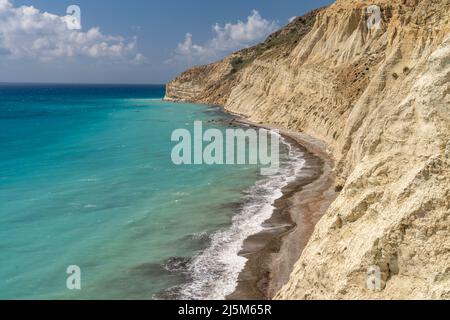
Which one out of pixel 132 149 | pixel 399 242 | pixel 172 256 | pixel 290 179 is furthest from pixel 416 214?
pixel 132 149

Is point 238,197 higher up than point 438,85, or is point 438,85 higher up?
point 438,85

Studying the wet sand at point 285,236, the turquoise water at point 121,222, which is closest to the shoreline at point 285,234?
the wet sand at point 285,236

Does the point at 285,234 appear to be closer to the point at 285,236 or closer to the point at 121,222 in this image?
the point at 285,236

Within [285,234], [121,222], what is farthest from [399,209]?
[121,222]

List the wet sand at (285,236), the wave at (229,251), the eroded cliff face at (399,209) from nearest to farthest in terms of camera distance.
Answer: the eroded cliff face at (399,209) < the wave at (229,251) < the wet sand at (285,236)

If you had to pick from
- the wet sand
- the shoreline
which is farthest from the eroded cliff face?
the shoreline

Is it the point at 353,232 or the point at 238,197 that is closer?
the point at 353,232

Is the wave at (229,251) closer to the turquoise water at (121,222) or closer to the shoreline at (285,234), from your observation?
the turquoise water at (121,222)

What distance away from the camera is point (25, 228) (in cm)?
2730

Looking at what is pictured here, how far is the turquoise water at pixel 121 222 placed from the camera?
20016 mm

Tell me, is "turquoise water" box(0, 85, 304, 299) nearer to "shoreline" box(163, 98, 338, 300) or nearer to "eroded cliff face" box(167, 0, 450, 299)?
"shoreline" box(163, 98, 338, 300)

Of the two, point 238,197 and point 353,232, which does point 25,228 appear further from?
point 353,232

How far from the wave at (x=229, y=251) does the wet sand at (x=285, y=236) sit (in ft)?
1.36
